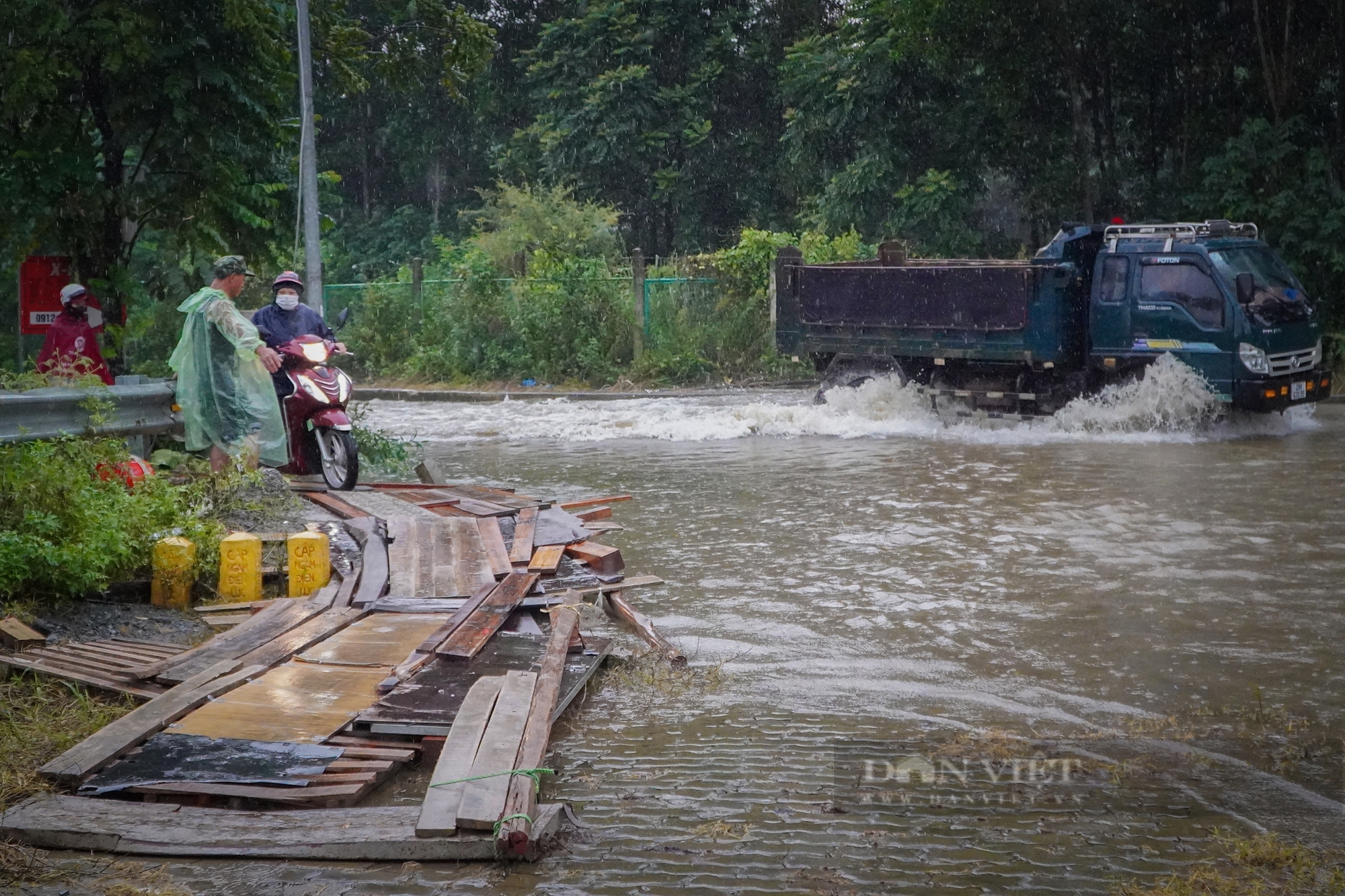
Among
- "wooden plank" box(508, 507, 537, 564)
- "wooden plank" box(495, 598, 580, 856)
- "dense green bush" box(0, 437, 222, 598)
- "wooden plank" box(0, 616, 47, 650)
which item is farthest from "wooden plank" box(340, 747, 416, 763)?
"wooden plank" box(508, 507, 537, 564)

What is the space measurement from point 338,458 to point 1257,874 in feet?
27.8

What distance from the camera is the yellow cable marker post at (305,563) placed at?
25.8 ft

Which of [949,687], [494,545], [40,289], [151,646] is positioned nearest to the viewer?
[949,687]

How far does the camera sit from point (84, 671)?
237 inches

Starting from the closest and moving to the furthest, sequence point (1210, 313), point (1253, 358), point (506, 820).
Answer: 1. point (506, 820)
2. point (1253, 358)
3. point (1210, 313)

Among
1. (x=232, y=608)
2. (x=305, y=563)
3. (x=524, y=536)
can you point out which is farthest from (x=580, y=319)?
(x=232, y=608)

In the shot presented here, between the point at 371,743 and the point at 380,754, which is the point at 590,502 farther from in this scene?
the point at 380,754

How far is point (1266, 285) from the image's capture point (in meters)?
→ 15.6

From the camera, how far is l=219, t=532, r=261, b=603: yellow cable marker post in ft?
25.2

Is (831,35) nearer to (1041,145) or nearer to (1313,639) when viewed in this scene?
(1041,145)

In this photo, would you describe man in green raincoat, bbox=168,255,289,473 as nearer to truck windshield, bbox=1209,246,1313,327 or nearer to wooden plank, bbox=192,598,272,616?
wooden plank, bbox=192,598,272,616

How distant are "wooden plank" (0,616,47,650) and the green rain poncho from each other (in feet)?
11.6

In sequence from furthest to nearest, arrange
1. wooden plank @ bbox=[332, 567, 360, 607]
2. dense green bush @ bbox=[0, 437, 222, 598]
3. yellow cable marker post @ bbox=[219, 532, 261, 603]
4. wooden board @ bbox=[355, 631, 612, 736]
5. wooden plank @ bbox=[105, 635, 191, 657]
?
yellow cable marker post @ bbox=[219, 532, 261, 603], wooden plank @ bbox=[332, 567, 360, 607], dense green bush @ bbox=[0, 437, 222, 598], wooden plank @ bbox=[105, 635, 191, 657], wooden board @ bbox=[355, 631, 612, 736]

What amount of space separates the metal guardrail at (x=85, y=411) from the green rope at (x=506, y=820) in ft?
15.4
